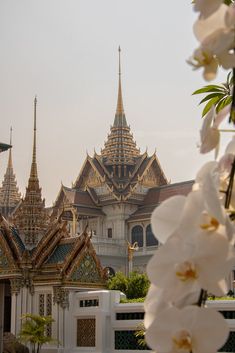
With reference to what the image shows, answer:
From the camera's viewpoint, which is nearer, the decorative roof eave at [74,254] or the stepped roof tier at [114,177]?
the decorative roof eave at [74,254]

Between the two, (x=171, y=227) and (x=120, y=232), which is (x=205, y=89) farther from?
(x=120, y=232)

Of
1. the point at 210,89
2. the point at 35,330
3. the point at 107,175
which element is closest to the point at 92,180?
the point at 107,175

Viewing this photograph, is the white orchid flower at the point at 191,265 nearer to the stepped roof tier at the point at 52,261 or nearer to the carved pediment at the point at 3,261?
the stepped roof tier at the point at 52,261

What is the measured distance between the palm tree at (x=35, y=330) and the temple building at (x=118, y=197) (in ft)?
73.4

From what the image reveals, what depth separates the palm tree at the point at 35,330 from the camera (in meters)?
9.06

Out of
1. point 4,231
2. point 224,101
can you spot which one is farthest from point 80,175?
point 224,101

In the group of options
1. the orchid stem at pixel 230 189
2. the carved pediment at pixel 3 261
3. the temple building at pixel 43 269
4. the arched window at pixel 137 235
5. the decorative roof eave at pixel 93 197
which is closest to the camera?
the orchid stem at pixel 230 189

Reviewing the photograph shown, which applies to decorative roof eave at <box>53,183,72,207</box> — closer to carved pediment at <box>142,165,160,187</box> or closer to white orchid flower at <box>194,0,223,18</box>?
carved pediment at <box>142,165,160,187</box>

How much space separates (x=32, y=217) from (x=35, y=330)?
2.44 m

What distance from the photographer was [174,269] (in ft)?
1.74

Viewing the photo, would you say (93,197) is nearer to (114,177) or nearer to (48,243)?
(114,177)

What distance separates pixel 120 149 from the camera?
37406 mm

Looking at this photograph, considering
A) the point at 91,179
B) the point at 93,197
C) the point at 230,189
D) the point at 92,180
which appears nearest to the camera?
the point at 230,189

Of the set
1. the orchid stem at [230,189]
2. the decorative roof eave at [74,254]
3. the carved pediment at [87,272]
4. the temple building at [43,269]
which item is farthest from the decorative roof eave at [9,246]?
the orchid stem at [230,189]
